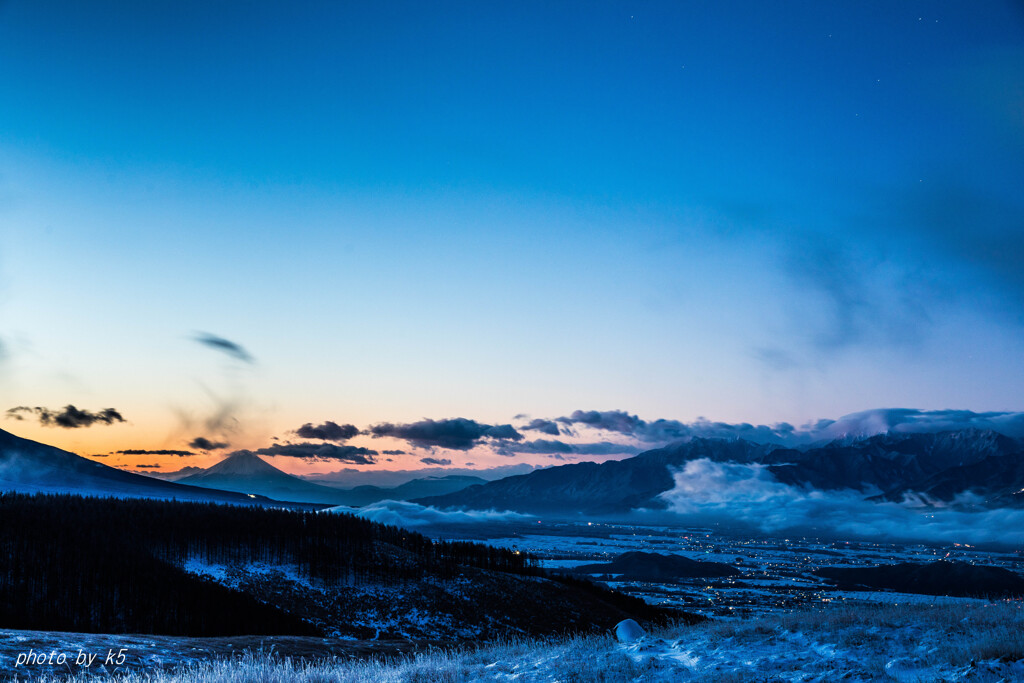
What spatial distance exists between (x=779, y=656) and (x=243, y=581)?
15074cm

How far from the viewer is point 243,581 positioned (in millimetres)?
145500

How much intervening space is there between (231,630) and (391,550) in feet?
209

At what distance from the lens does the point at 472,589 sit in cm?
16225

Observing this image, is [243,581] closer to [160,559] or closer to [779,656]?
[160,559]

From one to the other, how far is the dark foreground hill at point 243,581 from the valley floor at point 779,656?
108583 millimetres

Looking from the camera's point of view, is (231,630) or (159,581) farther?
(159,581)

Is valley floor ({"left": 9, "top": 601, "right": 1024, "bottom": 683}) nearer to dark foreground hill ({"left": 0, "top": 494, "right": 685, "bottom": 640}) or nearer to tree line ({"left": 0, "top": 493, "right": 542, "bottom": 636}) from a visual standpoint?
dark foreground hill ({"left": 0, "top": 494, "right": 685, "bottom": 640})

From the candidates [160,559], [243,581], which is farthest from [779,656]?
[160,559]

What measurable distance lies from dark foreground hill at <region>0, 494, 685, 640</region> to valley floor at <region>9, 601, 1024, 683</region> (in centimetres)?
10858

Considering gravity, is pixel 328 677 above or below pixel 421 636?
above

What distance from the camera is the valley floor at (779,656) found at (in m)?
15.5

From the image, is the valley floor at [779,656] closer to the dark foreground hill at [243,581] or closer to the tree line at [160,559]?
the dark foreground hill at [243,581]

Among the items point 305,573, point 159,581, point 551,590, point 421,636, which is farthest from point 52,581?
point 551,590

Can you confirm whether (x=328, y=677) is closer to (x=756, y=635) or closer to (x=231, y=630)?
(x=756, y=635)
